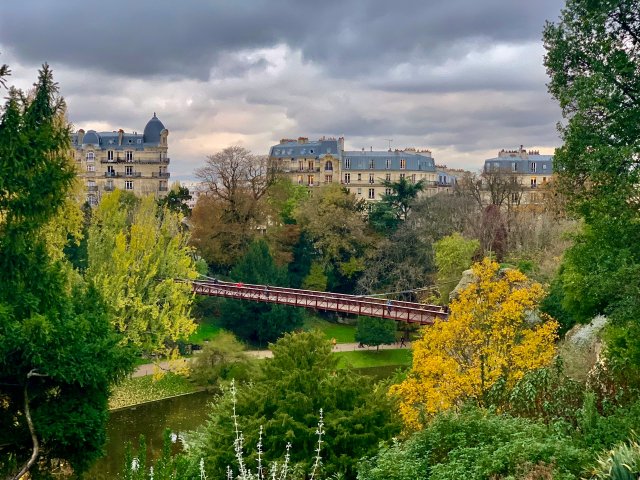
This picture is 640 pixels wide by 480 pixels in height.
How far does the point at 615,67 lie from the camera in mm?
9938

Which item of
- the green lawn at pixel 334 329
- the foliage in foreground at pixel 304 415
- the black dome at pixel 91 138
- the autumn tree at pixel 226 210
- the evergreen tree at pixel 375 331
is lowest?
the green lawn at pixel 334 329

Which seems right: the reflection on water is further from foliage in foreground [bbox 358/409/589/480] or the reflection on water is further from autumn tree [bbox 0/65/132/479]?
foliage in foreground [bbox 358/409/589/480]

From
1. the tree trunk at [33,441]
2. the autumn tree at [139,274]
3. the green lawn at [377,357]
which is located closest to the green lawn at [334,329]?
the green lawn at [377,357]

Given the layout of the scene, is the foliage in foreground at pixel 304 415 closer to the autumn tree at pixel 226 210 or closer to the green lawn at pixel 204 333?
the green lawn at pixel 204 333

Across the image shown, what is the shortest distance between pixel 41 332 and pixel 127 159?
184 feet

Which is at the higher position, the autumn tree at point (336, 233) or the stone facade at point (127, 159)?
the stone facade at point (127, 159)

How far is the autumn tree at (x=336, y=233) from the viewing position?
38.1m

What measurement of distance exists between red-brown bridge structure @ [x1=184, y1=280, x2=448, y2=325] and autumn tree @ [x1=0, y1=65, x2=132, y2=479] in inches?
565

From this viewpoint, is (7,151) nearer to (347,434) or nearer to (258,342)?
(347,434)

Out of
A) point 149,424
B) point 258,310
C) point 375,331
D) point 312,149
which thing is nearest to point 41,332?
point 149,424

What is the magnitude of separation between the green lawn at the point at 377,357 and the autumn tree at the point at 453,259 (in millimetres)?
3734

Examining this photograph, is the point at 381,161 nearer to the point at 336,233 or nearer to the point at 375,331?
the point at 336,233

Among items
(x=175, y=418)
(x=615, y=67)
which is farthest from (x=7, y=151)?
(x=175, y=418)

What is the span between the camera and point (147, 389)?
25.9 metres
